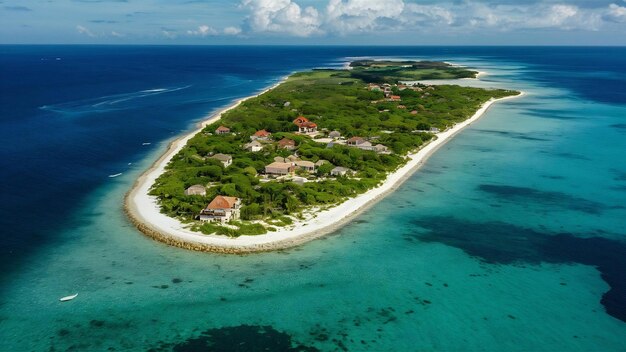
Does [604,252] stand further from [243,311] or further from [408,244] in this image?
[243,311]

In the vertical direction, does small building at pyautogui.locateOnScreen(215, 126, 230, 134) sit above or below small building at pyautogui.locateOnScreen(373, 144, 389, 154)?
above

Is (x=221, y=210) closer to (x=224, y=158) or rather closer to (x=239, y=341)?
(x=239, y=341)

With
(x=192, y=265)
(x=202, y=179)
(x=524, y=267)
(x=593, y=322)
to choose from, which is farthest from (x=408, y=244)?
(x=202, y=179)

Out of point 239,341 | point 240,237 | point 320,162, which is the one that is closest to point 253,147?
point 320,162

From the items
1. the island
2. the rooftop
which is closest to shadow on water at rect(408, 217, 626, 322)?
the island

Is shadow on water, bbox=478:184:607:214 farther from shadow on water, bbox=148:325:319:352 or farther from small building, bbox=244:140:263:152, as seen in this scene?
shadow on water, bbox=148:325:319:352

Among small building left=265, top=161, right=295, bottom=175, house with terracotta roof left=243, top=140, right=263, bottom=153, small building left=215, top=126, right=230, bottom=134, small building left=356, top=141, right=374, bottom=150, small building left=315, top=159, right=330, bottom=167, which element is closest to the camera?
small building left=265, top=161, right=295, bottom=175

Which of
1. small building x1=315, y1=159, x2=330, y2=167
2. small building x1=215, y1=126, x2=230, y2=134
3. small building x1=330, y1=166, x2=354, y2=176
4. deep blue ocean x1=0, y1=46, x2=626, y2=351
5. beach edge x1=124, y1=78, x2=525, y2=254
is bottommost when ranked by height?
deep blue ocean x1=0, y1=46, x2=626, y2=351
